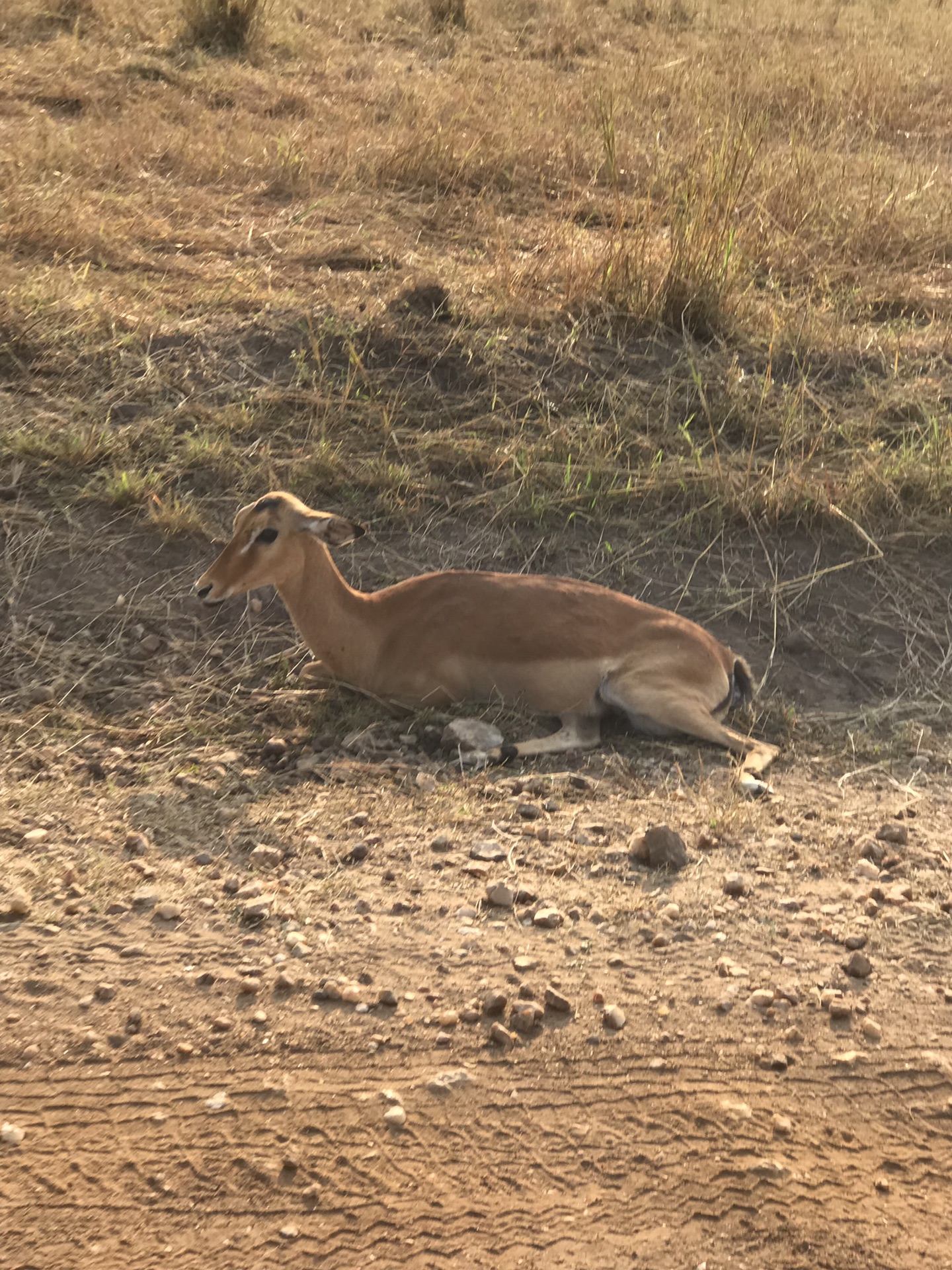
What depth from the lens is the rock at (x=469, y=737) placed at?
4879 mm

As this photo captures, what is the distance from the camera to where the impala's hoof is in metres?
4.55

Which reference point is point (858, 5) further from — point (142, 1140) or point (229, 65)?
point (142, 1140)

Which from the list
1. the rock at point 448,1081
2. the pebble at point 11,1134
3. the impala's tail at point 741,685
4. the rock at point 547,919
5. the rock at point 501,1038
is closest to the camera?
the pebble at point 11,1134

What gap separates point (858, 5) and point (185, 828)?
16705 millimetres

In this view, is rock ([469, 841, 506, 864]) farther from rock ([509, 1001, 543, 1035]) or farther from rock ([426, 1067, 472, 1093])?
rock ([426, 1067, 472, 1093])

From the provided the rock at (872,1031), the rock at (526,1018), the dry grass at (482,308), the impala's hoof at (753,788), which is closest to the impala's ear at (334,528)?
the dry grass at (482,308)

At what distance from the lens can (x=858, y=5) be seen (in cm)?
1742

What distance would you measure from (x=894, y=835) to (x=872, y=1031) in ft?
3.27

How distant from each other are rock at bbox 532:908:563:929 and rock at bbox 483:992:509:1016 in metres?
0.38

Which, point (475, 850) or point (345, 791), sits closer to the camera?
point (475, 850)

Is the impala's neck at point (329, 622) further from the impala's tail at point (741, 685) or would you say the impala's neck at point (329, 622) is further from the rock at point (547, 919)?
the rock at point (547, 919)

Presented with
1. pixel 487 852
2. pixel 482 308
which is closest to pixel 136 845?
pixel 487 852

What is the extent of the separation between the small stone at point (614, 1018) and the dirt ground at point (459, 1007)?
0.03m

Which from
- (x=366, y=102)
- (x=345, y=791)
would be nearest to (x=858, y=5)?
(x=366, y=102)
